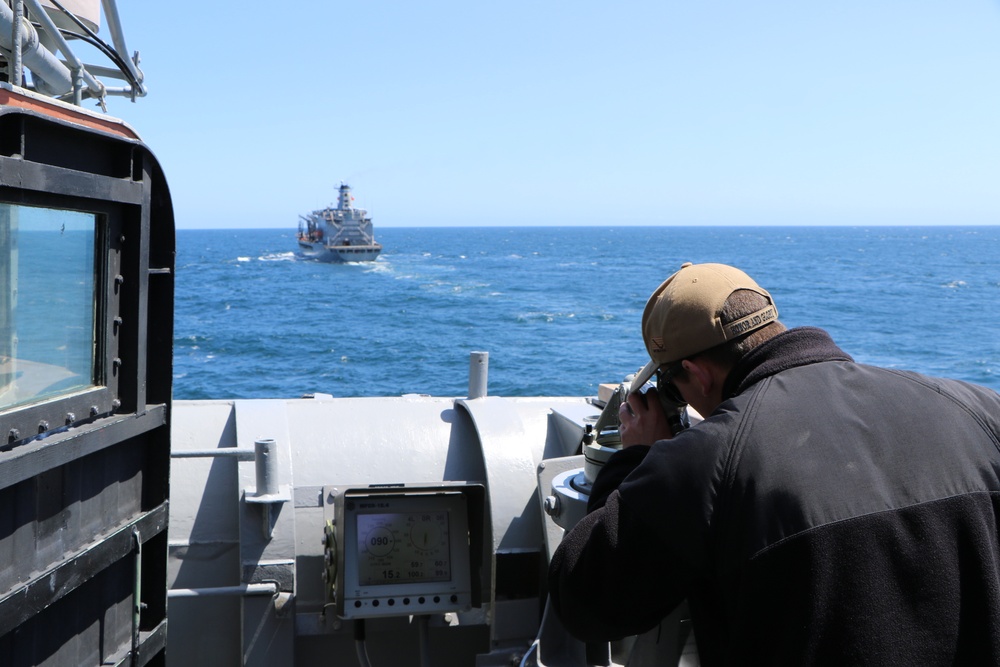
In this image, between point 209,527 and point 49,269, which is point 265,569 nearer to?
point 209,527

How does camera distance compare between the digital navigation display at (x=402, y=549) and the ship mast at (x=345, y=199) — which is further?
the ship mast at (x=345, y=199)

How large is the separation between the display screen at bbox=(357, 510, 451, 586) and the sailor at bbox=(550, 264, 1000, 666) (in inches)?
62.7

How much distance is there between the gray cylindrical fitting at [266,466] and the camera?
333 cm

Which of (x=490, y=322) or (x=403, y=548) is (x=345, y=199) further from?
(x=403, y=548)

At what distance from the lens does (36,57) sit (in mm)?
2916

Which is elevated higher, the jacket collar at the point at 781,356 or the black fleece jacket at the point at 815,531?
the jacket collar at the point at 781,356

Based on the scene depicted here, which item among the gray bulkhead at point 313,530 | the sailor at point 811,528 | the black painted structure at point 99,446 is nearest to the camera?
the sailor at point 811,528

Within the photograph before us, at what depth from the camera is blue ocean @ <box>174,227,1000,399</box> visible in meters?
30.1

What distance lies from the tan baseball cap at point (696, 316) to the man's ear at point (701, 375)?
0.02 meters

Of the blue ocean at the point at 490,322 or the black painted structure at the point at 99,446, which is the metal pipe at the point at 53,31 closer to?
the black painted structure at the point at 99,446

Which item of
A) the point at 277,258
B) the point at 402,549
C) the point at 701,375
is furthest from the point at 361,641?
the point at 277,258

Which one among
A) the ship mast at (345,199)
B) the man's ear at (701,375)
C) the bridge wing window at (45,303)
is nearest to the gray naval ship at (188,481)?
the bridge wing window at (45,303)

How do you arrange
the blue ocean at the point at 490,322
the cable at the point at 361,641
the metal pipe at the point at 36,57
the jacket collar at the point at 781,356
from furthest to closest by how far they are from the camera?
1. the blue ocean at the point at 490,322
2. the cable at the point at 361,641
3. the metal pipe at the point at 36,57
4. the jacket collar at the point at 781,356

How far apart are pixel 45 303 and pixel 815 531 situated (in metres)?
1.80
